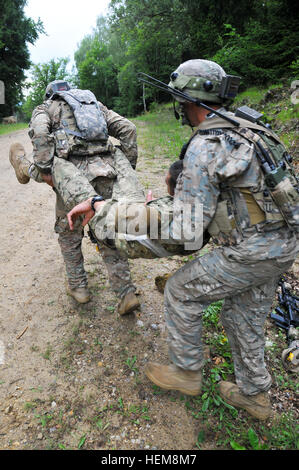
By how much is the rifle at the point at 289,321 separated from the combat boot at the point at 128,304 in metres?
1.39

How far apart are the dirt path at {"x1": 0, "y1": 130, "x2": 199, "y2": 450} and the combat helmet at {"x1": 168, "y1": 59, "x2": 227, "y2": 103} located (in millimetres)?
2157

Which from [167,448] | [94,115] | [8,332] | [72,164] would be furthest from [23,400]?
[94,115]

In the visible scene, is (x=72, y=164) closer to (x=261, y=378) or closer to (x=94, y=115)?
(x=94, y=115)

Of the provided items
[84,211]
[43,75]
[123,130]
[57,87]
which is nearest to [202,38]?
[57,87]

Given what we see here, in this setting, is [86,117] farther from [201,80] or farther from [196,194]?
[196,194]

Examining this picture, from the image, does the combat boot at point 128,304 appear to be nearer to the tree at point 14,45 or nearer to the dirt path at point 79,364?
the dirt path at point 79,364

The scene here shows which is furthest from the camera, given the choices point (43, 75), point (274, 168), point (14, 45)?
point (43, 75)

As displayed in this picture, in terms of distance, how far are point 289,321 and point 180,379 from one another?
1.37 metres

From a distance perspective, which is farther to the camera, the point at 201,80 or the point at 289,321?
the point at 289,321

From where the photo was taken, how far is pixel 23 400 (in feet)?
7.89

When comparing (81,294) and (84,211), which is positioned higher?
(84,211)

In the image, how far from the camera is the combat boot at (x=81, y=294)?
132 inches

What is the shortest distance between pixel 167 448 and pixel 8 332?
6.28ft

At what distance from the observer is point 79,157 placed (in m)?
2.89
